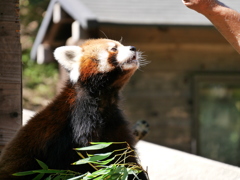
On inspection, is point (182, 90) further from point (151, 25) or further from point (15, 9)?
point (15, 9)

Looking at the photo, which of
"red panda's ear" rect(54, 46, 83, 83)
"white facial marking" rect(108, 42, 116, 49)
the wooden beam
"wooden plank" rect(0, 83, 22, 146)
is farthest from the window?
"wooden plank" rect(0, 83, 22, 146)

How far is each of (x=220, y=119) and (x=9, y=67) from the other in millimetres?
6835

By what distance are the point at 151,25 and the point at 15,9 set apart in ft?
15.2

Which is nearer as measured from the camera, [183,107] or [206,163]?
[206,163]

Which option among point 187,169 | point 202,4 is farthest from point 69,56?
point 202,4

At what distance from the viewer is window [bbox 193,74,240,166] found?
30.4ft

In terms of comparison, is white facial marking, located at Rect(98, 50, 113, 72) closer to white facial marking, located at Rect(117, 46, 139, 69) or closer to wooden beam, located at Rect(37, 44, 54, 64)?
white facial marking, located at Rect(117, 46, 139, 69)

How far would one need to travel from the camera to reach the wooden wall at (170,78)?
866 cm

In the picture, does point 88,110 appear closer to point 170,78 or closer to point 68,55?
point 68,55

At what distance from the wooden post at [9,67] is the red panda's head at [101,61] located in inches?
17.8

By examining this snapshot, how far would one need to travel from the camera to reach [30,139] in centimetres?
332

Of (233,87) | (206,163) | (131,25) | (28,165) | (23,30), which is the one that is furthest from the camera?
(23,30)

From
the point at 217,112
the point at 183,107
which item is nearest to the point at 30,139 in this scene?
the point at 183,107

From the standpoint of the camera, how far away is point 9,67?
11.0 feet
